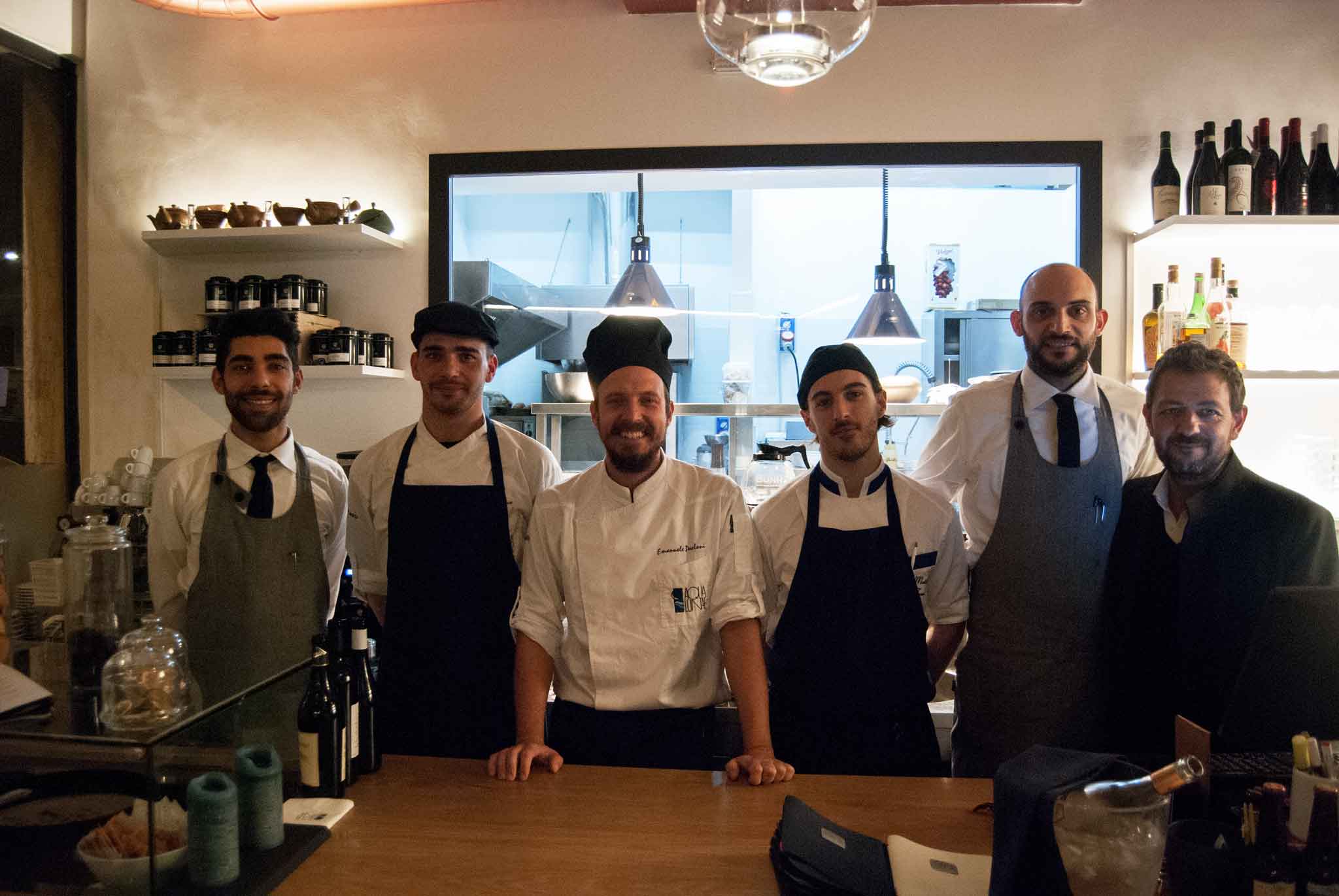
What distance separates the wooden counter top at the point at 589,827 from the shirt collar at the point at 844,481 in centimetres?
81

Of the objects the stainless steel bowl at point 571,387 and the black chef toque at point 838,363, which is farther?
the stainless steel bowl at point 571,387

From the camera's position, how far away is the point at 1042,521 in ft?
7.97

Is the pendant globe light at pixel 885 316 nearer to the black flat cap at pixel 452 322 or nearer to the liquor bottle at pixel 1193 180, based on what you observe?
the liquor bottle at pixel 1193 180

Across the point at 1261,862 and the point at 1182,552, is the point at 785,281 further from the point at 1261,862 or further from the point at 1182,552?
the point at 1261,862

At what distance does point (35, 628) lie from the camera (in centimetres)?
246

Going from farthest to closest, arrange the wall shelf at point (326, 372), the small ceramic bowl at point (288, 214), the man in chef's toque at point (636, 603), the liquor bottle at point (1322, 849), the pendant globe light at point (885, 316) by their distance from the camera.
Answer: the pendant globe light at point (885, 316), the small ceramic bowl at point (288, 214), the wall shelf at point (326, 372), the man in chef's toque at point (636, 603), the liquor bottle at point (1322, 849)

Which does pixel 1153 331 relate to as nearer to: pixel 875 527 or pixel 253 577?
pixel 875 527

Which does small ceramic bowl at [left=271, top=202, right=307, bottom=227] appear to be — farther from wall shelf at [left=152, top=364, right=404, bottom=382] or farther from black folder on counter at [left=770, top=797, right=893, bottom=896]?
black folder on counter at [left=770, top=797, right=893, bottom=896]

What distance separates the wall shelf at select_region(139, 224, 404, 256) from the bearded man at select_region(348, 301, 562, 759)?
1.03m

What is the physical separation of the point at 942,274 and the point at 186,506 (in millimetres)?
4585

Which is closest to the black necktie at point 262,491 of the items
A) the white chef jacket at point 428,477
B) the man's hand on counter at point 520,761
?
the white chef jacket at point 428,477

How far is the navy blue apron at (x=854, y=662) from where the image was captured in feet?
7.08

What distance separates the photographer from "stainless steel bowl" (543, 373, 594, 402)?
3.70 metres

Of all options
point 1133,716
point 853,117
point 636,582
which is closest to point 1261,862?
point 636,582
